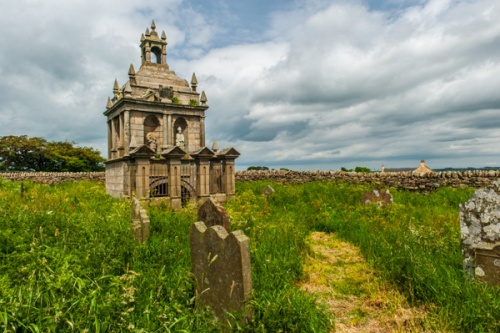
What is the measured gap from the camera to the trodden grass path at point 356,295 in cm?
370

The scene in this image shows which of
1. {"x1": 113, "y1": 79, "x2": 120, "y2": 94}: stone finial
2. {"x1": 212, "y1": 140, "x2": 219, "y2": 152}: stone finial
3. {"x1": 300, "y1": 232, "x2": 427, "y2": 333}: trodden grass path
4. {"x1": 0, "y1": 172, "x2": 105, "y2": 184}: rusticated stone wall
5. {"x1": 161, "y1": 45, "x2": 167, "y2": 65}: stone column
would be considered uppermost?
{"x1": 161, "y1": 45, "x2": 167, "y2": 65}: stone column

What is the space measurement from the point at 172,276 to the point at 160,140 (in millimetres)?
11719

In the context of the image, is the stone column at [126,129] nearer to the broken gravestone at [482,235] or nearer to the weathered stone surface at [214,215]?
the weathered stone surface at [214,215]

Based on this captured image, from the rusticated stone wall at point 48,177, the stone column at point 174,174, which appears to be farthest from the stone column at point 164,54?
the rusticated stone wall at point 48,177

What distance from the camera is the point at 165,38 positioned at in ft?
56.1

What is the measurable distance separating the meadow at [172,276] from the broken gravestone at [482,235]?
275 millimetres

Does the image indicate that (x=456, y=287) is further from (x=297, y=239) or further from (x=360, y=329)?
(x=297, y=239)

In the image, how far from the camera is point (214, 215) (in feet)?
17.5

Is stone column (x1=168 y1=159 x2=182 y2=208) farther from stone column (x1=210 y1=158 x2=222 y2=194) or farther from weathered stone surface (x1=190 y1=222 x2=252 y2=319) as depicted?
weathered stone surface (x1=190 y1=222 x2=252 y2=319)

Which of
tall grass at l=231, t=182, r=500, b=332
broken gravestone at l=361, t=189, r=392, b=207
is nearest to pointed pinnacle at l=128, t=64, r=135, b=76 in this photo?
tall grass at l=231, t=182, r=500, b=332

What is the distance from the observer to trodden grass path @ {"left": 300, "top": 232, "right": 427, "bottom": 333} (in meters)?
3.70

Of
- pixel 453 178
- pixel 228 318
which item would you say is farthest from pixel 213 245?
pixel 453 178

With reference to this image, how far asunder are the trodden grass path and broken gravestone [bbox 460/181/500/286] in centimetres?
114

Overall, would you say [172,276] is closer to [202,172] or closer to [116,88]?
[202,172]
